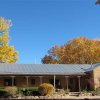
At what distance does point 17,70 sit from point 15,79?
1544 mm

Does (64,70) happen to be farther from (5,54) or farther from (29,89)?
(5,54)

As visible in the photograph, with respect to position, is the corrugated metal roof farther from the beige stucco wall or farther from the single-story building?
the beige stucco wall

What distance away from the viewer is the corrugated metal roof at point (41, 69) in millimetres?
45062

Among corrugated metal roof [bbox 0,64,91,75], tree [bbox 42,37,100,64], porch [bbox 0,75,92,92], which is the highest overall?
tree [bbox 42,37,100,64]

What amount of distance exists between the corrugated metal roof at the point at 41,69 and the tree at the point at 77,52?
58.7ft

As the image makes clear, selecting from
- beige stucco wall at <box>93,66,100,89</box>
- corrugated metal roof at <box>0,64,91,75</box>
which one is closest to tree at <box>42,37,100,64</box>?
corrugated metal roof at <box>0,64,91,75</box>

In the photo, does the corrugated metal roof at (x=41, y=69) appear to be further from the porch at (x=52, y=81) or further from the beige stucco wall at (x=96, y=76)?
the beige stucco wall at (x=96, y=76)

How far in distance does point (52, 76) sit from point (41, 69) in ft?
6.98

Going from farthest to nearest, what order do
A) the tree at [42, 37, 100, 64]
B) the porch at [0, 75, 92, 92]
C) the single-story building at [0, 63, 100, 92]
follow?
1. the tree at [42, 37, 100, 64]
2. the porch at [0, 75, 92, 92]
3. the single-story building at [0, 63, 100, 92]

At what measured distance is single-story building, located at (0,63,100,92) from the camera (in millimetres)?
45000

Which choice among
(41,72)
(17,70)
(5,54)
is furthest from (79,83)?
(5,54)

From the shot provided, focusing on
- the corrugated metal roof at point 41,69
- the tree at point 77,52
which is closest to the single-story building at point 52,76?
the corrugated metal roof at point 41,69

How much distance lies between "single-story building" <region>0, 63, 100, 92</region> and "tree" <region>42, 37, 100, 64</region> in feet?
63.3

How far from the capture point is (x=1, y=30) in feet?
184
